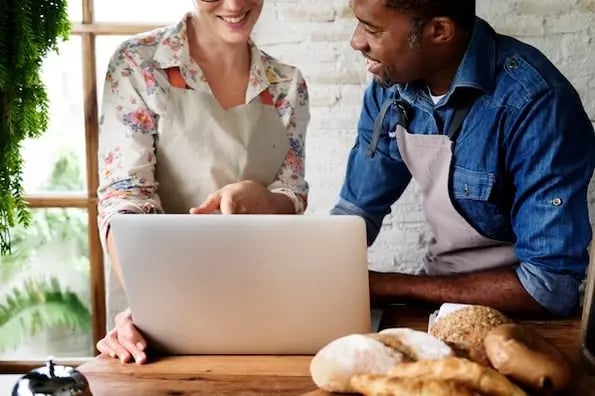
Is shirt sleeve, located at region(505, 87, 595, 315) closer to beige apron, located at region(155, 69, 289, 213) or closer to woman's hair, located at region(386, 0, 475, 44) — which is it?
woman's hair, located at region(386, 0, 475, 44)

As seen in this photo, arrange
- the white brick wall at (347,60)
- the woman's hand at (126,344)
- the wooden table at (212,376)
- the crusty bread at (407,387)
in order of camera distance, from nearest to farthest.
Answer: the crusty bread at (407,387), the wooden table at (212,376), the woman's hand at (126,344), the white brick wall at (347,60)

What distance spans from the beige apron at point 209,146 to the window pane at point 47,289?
1182 mm

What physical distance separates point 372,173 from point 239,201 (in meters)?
0.51

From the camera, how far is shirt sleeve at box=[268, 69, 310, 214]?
1.69 m

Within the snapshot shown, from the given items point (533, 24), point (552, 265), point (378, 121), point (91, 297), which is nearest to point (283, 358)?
point (552, 265)

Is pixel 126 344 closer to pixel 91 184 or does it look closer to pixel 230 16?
pixel 230 16

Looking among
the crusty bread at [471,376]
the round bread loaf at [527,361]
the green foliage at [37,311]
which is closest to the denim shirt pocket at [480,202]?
the round bread loaf at [527,361]

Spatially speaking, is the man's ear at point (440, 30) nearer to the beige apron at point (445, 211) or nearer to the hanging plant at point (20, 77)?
the beige apron at point (445, 211)

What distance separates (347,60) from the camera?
246 centimetres

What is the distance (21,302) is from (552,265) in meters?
1.96

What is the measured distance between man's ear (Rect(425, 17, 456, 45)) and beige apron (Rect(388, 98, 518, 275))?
14cm

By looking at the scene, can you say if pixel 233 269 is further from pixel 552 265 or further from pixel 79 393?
pixel 552 265

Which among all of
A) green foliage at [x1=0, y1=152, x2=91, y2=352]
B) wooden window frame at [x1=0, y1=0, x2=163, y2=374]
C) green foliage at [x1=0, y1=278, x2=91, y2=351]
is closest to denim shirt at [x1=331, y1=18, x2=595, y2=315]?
wooden window frame at [x1=0, y1=0, x2=163, y2=374]

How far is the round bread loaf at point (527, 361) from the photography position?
0.83 metres
